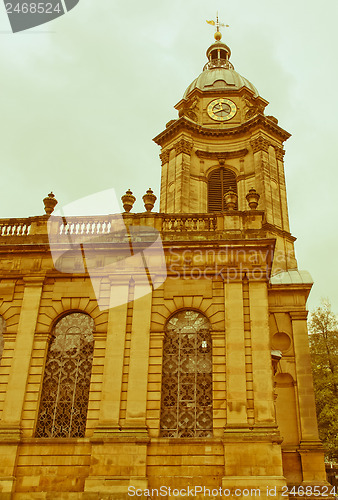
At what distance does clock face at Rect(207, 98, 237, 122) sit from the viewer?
3083 cm

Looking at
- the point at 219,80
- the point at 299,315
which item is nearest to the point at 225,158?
the point at 219,80

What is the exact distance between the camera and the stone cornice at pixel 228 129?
94.3ft

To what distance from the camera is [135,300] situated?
16516 mm

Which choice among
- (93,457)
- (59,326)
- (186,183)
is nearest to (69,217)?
(59,326)

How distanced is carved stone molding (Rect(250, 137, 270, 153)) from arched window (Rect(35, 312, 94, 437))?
51.7ft

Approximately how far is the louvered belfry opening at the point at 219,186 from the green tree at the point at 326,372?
31.8ft

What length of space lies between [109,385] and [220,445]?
3.74m

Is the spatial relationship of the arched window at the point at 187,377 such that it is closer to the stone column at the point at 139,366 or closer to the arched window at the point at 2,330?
the stone column at the point at 139,366

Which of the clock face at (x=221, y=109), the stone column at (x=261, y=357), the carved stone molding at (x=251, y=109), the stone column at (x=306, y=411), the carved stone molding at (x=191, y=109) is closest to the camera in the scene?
the stone column at (x=261, y=357)

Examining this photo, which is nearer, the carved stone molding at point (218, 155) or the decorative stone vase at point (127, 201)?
the decorative stone vase at point (127, 201)

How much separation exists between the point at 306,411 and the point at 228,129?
16.7 m

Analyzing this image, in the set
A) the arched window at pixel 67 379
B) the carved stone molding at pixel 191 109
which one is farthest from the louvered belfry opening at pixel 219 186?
the arched window at pixel 67 379

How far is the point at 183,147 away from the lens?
28.4 metres

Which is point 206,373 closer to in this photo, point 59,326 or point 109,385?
point 109,385
